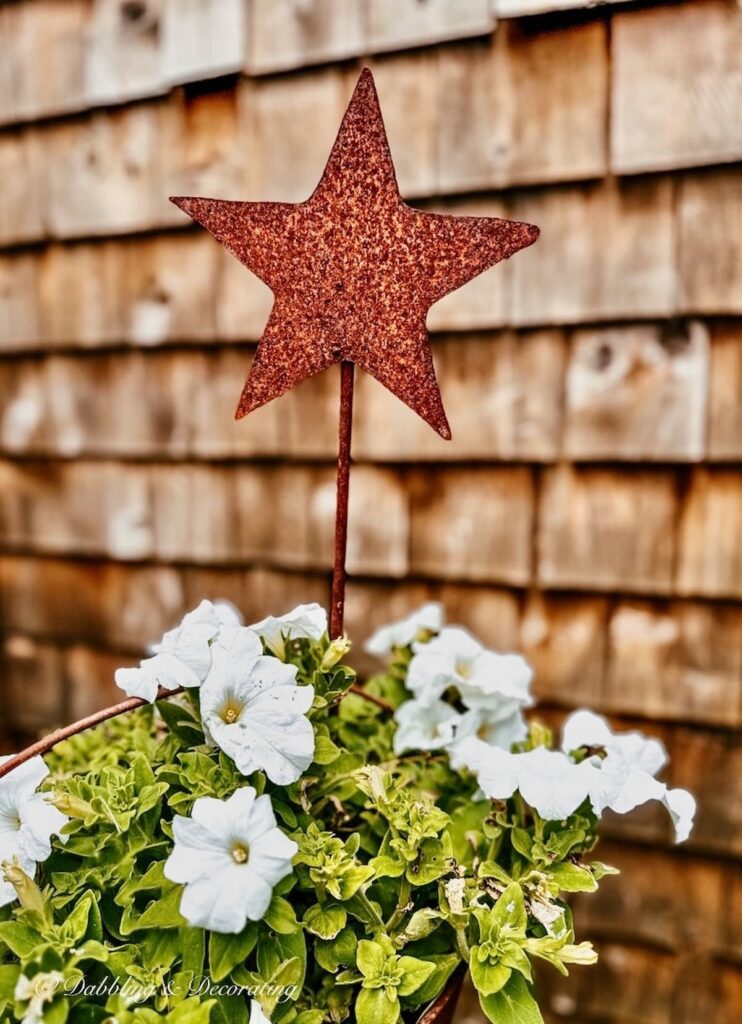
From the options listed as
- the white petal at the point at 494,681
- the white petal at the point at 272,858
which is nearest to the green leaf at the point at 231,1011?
the white petal at the point at 272,858

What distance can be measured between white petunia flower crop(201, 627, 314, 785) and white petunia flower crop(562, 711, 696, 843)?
25 centimetres

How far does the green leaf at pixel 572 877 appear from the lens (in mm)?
639

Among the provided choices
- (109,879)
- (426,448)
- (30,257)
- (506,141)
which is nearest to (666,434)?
(426,448)

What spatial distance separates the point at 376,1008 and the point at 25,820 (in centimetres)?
29

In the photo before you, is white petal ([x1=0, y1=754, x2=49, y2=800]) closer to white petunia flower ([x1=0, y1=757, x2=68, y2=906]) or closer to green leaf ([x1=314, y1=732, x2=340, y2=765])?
white petunia flower ([x1=0, y1=757, x2=68, y2=906])

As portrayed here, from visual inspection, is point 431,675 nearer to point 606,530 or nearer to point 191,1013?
point 191,1013

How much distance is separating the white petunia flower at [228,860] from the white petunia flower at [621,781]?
268 millimetres

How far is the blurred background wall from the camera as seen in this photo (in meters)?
1.18

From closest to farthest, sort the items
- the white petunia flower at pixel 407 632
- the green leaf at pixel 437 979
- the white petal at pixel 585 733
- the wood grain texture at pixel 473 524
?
the green leaf at pixel 437 979 → the white petal at pixel 585 733 → the white petunia flower at pixel 407 632 → the wood grain texture at pixel 473 524

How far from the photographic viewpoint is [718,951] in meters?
1.28

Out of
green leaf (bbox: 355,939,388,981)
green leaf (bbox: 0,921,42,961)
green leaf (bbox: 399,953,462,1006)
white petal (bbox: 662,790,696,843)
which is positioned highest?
white petal (bbox: 662,790,696,843)

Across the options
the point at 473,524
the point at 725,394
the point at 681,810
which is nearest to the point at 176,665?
the point at 681,810

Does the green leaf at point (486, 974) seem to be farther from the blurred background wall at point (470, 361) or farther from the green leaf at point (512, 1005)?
the blurred background wall at point (470, 361)

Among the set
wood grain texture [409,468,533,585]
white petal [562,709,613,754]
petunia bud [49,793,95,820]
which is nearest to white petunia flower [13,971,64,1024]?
petunia bud [49,793,95,820]
